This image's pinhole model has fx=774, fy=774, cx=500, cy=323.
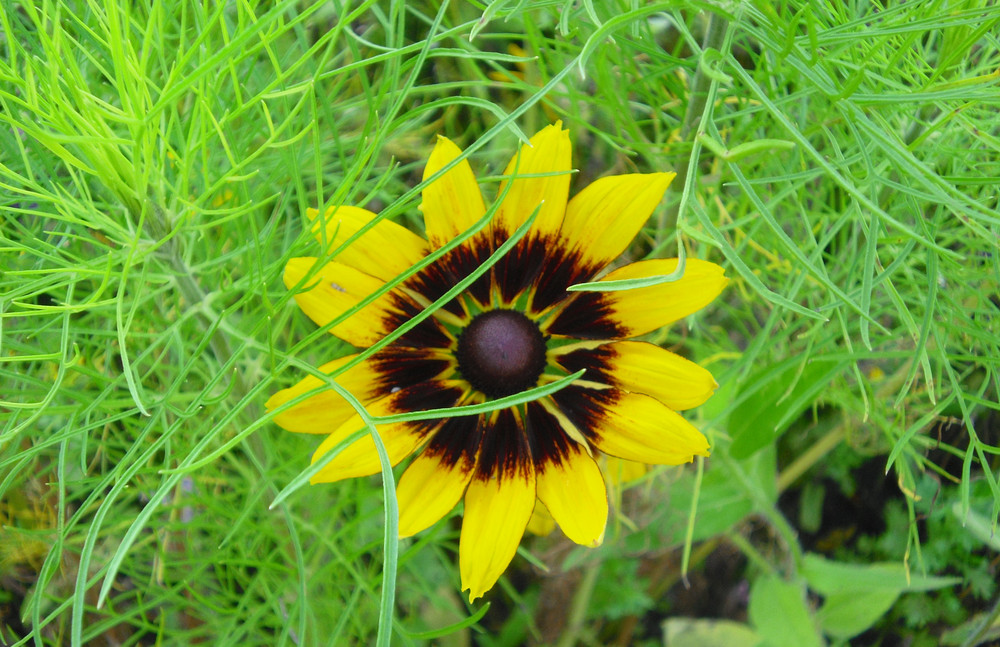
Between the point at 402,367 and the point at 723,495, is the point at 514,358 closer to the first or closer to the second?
the point at 402,367

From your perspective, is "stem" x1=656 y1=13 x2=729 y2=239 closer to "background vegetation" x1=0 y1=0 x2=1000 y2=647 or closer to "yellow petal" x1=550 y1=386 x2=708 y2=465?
"background vegetation" x1=0 y1=0 x2=1000 y2=647

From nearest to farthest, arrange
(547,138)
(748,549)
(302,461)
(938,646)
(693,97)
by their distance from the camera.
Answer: (547,138) → (693,97) → (302,461) → (748,549) → (938,646)

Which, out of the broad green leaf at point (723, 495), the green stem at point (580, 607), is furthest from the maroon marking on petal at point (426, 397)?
the green stem at point (580, 607)

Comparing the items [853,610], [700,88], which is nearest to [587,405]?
[700,88]

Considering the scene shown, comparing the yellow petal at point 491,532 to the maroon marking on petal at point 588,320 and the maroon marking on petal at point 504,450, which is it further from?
the maroon marking on petal at point 588,320

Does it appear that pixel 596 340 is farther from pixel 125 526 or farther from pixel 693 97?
pixel 125 526

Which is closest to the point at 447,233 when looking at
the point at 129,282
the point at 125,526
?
the point at 129,282
